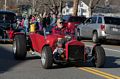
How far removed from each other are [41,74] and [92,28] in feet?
49.3

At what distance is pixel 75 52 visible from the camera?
12758 mm

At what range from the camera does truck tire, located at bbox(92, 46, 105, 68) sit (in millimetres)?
12986

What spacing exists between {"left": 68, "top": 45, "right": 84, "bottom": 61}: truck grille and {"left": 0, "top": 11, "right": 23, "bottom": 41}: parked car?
961 cm

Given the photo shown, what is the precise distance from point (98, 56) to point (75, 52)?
76cm

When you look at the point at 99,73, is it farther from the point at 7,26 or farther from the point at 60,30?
the point at 7,26

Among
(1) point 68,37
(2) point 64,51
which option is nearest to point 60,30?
(1) point 68,37

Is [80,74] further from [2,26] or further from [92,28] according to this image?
[92,28]

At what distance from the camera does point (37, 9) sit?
263 ft

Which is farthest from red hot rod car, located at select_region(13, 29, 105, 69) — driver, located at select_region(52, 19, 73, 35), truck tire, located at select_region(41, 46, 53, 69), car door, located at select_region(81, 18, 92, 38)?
car door, located at select_region(81, 18, 92, 38)

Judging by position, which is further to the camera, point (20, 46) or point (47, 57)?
point (20, 46)

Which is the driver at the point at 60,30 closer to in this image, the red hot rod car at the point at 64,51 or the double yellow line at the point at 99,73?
the red hot rod car at the point at 64,51

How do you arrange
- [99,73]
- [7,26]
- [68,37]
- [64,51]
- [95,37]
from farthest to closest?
[95,37], [7,26], [68,37], [64,51], [99,73]

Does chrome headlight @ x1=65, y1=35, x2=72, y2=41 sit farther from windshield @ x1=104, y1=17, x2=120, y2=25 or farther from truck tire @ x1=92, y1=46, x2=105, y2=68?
windshield @ x1=104, y1=17, x2=120, y2=25

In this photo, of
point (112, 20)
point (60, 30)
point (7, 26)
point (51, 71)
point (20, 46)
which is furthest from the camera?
point (112, 20)
